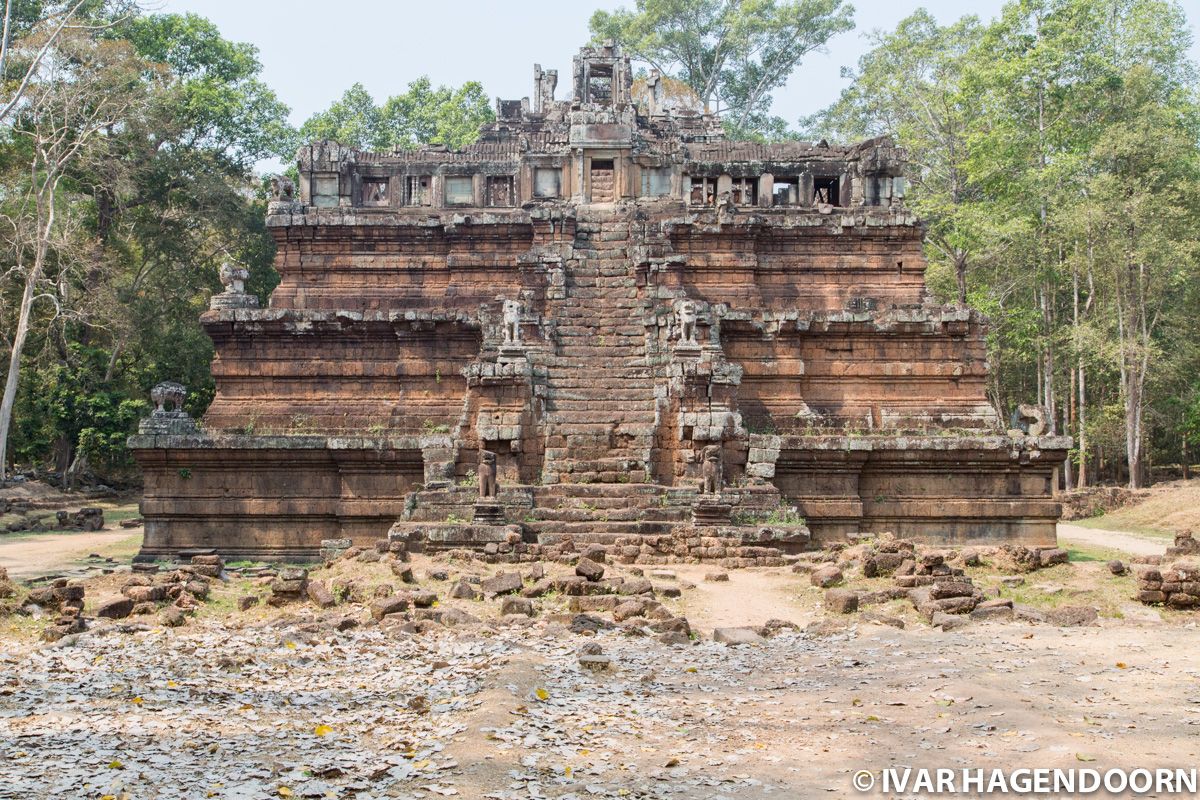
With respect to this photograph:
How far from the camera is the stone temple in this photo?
15953mm

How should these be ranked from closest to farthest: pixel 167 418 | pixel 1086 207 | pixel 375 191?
1. pixel 167 418
2. pixel 375 191
3. pixel 1086 207

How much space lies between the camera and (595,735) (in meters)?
7.08

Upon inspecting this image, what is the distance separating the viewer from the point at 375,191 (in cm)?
2467

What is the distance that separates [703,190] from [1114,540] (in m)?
11.9

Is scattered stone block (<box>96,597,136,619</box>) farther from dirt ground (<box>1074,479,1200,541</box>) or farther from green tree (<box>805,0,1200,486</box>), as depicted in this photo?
green tree (<box>805,0,1200,486</box>)

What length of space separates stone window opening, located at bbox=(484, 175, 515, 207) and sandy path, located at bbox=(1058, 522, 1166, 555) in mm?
14594

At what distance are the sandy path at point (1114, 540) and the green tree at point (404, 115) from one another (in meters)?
36.6

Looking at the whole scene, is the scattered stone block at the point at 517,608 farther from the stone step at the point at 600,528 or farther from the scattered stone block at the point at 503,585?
the stone step at the point at 600,528

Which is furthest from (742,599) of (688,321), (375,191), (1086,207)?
(1086,207)

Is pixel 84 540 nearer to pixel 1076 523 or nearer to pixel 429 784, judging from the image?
pixel 429 784

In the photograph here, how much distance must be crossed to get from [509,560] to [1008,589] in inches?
247

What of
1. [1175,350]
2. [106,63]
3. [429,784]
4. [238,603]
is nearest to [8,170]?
[106,63]

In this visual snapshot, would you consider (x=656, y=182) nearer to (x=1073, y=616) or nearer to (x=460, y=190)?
(x=460, y=190)

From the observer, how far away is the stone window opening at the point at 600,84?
110 feet
